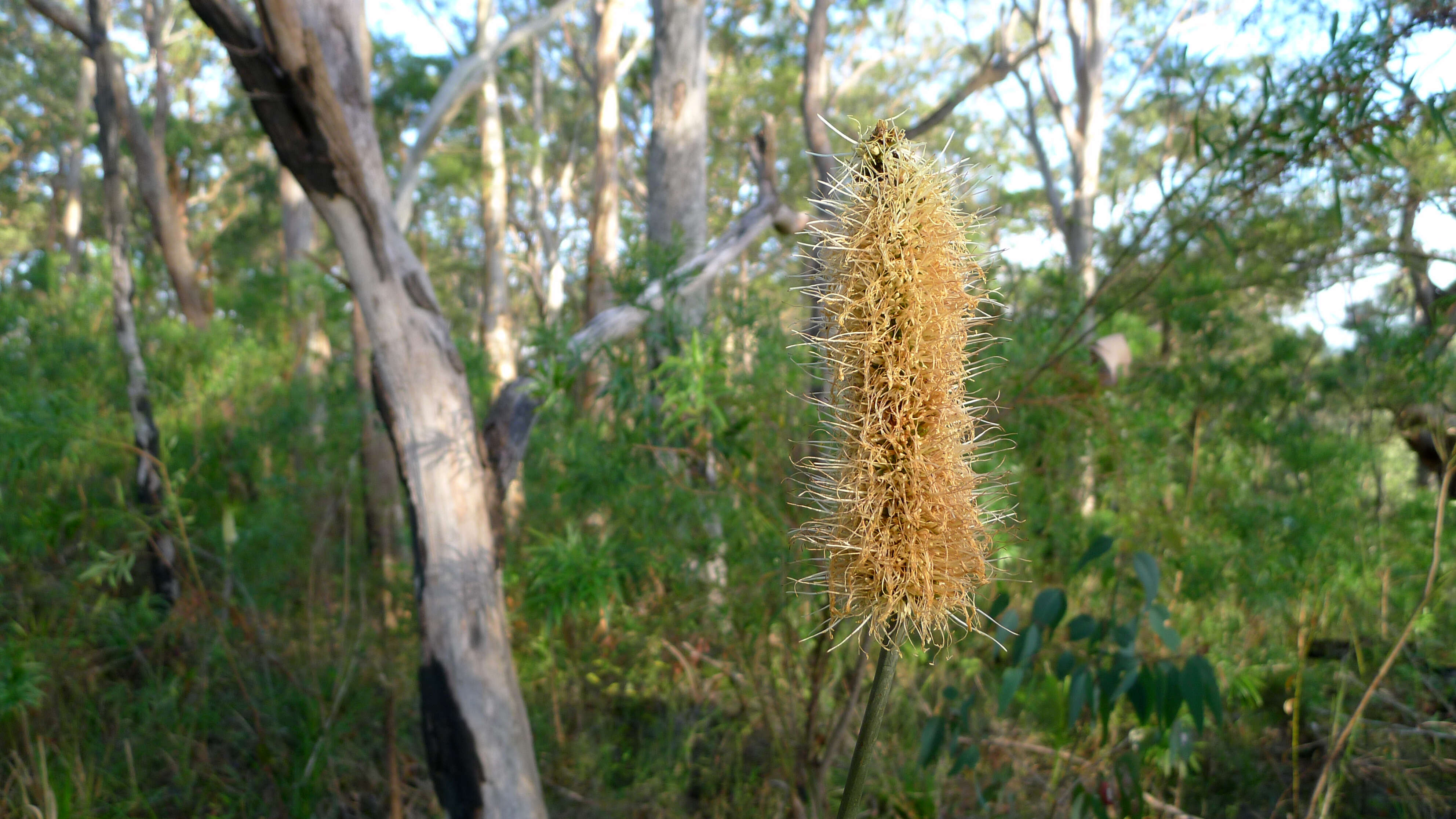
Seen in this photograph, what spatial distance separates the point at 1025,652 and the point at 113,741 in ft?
12.9

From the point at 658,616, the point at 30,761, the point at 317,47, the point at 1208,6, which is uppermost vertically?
the point at 1208,6

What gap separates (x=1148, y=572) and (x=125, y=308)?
17.0 ft

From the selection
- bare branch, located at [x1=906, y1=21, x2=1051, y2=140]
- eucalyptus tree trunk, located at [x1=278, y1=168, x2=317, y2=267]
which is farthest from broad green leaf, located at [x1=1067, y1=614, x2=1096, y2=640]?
eucalyptus tree trunk, located at [x1=278, y1=168, x2=317, y2=267]

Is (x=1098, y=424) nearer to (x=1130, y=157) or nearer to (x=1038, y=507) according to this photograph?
(x=1038, y=507)

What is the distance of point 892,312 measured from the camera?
1.06 meters

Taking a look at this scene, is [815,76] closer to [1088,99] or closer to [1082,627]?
[1082,627]

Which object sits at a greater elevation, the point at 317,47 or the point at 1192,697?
the point at 317,47

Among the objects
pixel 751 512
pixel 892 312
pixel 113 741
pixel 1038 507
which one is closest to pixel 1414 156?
pixel 1038 507

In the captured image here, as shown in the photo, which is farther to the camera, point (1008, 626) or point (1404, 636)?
point (1008, 626)

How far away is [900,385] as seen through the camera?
1.06 meters

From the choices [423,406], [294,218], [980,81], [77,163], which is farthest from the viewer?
[77,163]

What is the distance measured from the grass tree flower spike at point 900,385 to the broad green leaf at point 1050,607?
126 centimetres

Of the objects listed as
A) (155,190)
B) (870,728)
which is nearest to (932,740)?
(870,728)

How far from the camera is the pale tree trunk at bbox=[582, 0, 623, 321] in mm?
7254
